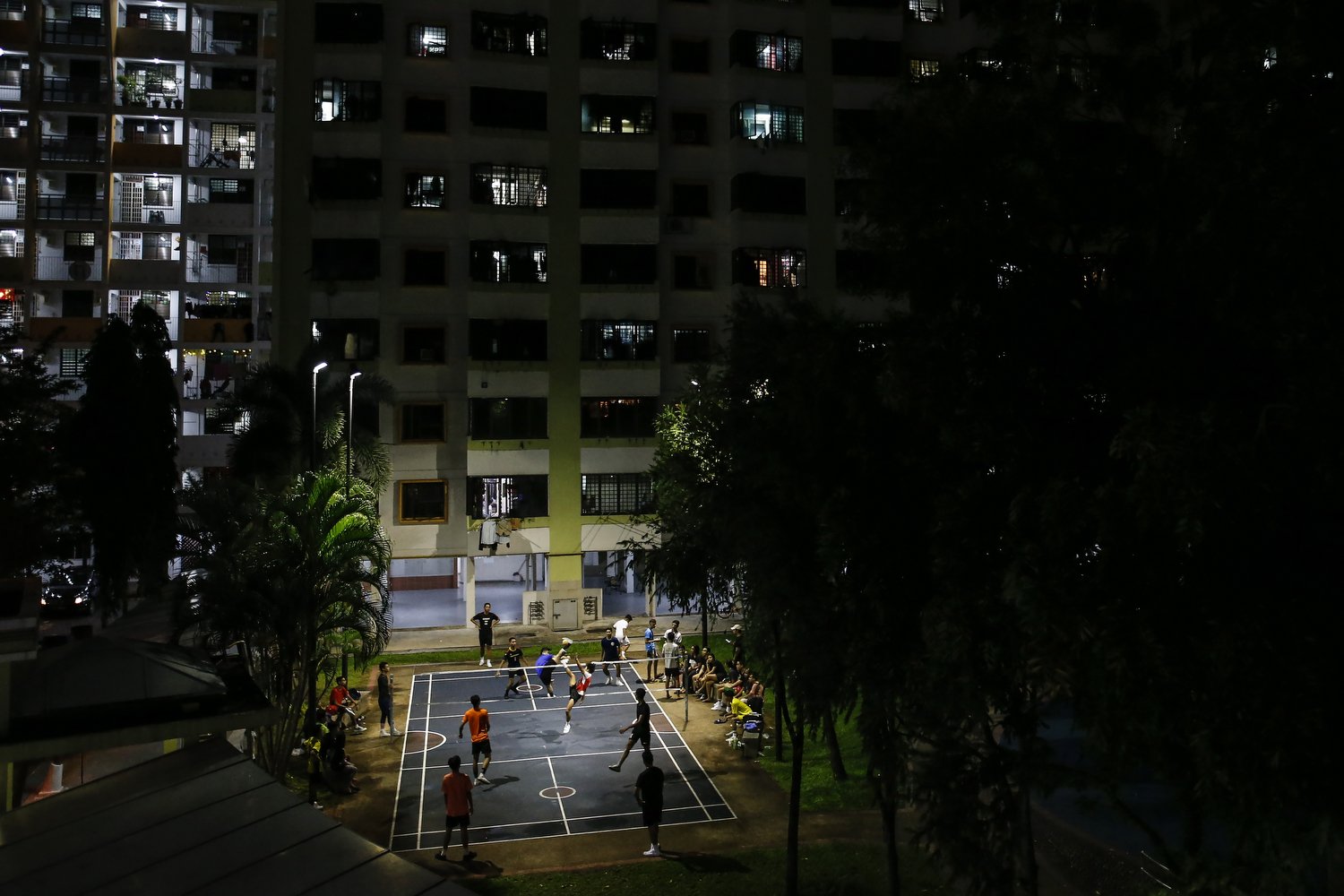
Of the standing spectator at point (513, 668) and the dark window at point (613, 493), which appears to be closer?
the standing spectator at point (513, 668)

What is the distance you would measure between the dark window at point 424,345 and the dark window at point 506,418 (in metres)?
2.18

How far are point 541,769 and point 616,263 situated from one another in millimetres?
23189

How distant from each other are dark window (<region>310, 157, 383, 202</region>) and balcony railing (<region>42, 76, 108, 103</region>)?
73.9 ft

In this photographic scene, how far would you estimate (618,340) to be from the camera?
39.8 metres

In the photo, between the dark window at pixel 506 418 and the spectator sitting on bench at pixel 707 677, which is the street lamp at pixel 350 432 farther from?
the spectator sitting on bench at pixel 707 677

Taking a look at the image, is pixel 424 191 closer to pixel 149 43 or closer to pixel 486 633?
pixel 486 633

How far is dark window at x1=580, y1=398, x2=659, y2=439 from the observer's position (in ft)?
130

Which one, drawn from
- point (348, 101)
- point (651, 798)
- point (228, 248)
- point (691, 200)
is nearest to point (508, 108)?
point (348, 101)

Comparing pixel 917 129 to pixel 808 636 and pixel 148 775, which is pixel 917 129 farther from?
pixel 148 775

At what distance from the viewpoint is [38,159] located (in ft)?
169

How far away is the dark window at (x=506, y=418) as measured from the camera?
38.4m

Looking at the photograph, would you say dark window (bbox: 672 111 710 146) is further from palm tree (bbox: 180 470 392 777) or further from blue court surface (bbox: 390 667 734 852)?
palm tree (bbox: 180 470 392 777)

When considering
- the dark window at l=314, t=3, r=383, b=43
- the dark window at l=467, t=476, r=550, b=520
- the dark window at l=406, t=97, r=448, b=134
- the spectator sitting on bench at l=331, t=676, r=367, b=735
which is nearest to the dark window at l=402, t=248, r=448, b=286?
the dark window at l=406, t=97, r=448, b=134

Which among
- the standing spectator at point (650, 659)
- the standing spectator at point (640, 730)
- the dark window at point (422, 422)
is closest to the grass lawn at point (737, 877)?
the standing spectator at point (640, 730)
